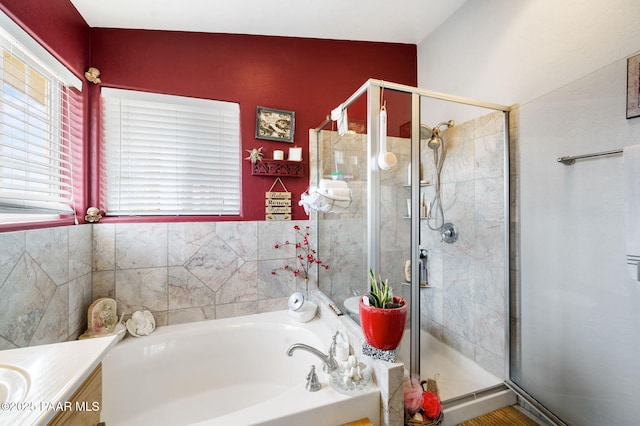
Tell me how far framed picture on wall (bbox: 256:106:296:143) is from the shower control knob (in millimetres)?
1322

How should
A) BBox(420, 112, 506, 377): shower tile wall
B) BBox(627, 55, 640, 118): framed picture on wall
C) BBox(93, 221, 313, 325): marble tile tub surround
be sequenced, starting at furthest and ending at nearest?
BBox(93, 221, 313, 325): marble tile tub surround < BBox(420, 112, 506, 377): shower tile wall < BBox(627, 55, 640, 118): framed picture on wall

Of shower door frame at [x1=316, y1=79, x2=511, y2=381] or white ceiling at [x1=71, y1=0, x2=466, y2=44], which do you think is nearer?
shower door frame at [x1=316, y1=79, x2=511, y2=381]

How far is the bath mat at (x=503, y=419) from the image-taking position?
1.38 meters

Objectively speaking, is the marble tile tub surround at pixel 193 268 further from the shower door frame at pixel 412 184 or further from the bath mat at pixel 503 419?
the bath mat at pixel 503 419

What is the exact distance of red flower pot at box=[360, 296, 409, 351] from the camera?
42.6 inches

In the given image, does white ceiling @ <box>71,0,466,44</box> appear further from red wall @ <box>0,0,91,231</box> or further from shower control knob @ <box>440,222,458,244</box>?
shower control knob @ <box>440,222,458,244</box>

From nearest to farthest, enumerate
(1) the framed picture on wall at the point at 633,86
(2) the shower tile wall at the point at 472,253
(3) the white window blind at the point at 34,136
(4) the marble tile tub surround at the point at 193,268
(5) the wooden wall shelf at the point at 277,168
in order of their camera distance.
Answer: (1) the framed picture on wall at the point at 633,86, (3) the white window blind at the point at 34,136, (2) the shower tile wall at the point at 472,253, (4) the marble tile tub surround at the point at 193,268, (5) the wooden wall shelf at the point at 277,168

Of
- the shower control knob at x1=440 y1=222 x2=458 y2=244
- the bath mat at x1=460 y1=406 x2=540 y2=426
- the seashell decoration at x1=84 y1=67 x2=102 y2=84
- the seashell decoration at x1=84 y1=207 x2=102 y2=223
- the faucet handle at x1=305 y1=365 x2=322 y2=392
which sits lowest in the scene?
the bath mat at x1=460 y1=406 x2=540 y2=426

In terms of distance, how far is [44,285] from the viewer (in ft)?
4.20

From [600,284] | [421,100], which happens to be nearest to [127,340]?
[421,100]

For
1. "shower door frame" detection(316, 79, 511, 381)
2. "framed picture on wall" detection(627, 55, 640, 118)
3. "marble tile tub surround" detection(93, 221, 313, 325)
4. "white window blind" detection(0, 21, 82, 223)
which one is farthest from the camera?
"marble tile tub surround" detection(93, 221, 313, 325)

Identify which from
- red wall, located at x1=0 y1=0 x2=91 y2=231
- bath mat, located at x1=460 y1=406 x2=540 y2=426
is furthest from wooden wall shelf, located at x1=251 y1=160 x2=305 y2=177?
bath mat, located at x1=460 y1=406 x2=540 y2=426

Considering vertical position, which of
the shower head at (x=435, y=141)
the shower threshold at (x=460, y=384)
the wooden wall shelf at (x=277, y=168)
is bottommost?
the shower threshold at (x=460, y=384)

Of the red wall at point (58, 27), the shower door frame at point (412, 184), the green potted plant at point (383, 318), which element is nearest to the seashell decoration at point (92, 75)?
the red wall at point (58, 27)
